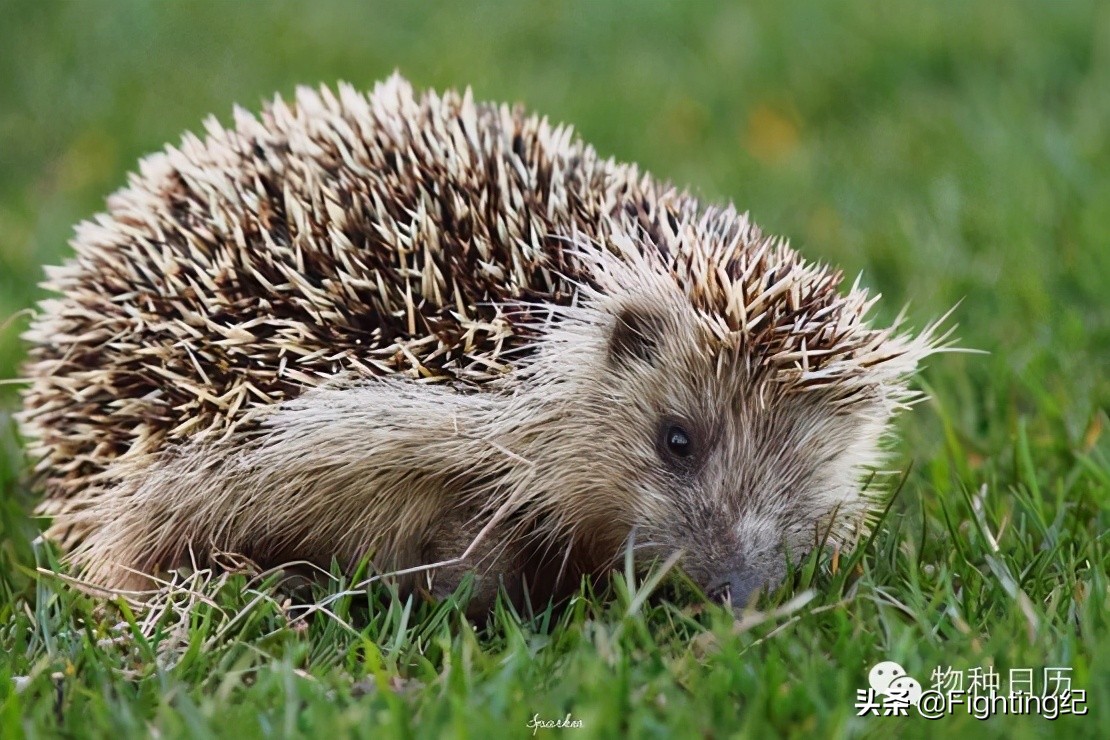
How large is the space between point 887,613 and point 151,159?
2.26 meters

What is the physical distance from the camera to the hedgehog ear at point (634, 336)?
3.11m

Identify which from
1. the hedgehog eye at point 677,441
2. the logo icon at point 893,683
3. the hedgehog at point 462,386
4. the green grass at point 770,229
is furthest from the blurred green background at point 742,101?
the logo icon at point 893,683

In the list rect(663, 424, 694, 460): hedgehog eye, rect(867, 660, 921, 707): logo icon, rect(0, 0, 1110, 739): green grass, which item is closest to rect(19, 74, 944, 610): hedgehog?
rect(663, 424, 694, 460): hedgehog eye

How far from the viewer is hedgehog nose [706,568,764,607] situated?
284cm

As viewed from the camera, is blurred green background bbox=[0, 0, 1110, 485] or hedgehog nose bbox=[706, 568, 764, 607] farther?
blurred green background bbox=[0, 0, 1110, 485]

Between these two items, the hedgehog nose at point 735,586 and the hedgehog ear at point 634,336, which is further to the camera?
the hedgehog ear at point 634,336

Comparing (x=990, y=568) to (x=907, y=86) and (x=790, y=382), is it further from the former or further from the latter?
(x=907, y=86)

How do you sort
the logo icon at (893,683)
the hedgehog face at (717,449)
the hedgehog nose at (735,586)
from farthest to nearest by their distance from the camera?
1. the hedgehog face at (717,449)
2. the hedgehog nose at (735,586)
3. the logo icon at (893,683)

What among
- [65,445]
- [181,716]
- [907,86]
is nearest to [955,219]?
[907,86]

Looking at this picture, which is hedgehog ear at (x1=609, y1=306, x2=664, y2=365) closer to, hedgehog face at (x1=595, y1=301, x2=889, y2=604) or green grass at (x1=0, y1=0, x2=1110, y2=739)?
hedgehog face at (x1=595, y1=301, x2=889, y2=604)

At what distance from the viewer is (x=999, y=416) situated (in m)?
4.01

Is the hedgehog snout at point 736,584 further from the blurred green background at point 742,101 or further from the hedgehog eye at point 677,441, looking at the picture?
the blurred green background at point 742,101

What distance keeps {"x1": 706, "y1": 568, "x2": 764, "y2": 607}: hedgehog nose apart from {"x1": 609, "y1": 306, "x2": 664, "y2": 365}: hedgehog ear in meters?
0.55

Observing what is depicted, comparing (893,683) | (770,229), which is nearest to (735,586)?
(893,683)
